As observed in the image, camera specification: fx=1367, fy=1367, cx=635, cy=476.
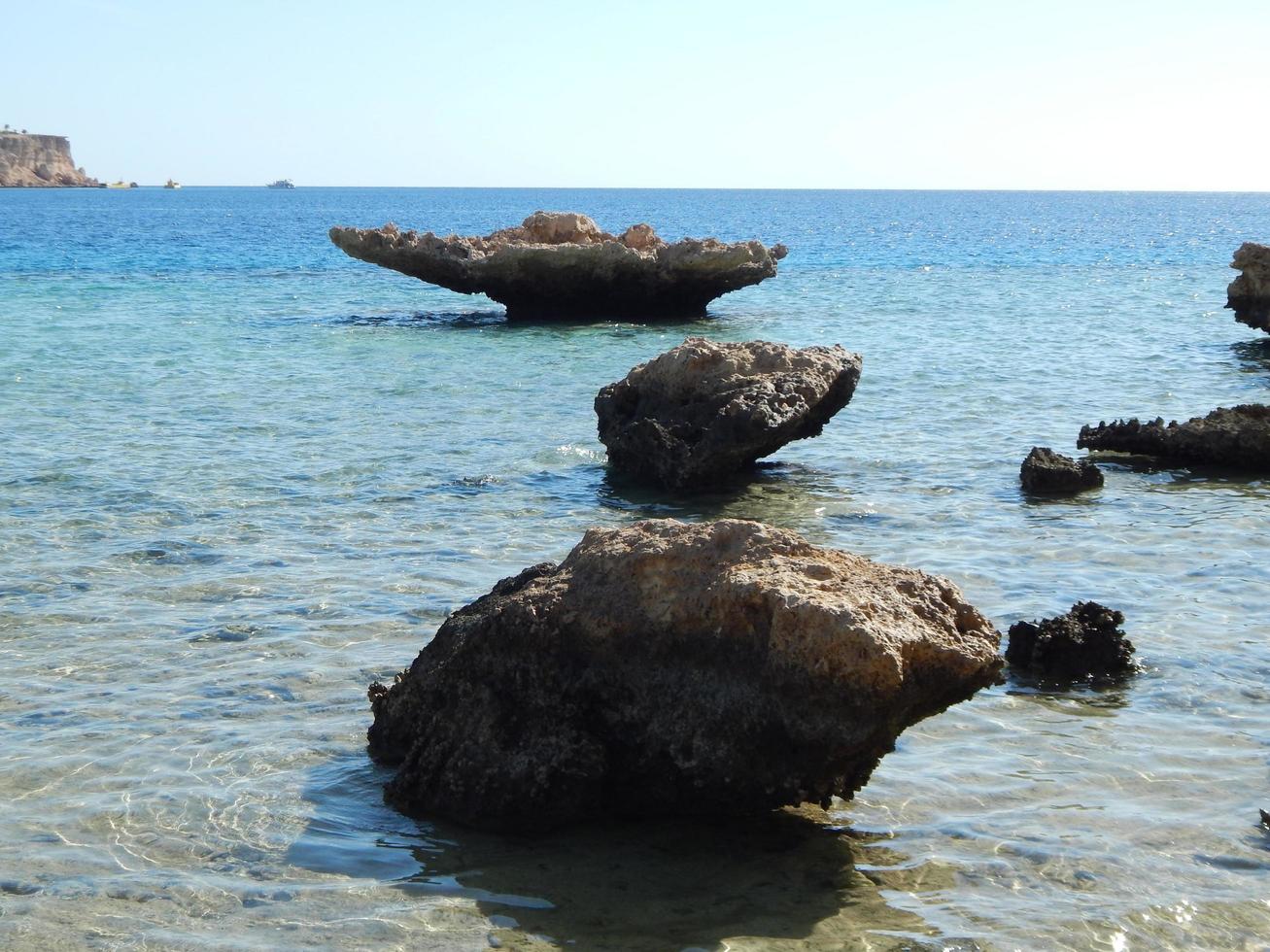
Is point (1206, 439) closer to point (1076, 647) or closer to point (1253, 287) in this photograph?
point (1076, 647)

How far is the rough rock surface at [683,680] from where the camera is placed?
16.5 ft

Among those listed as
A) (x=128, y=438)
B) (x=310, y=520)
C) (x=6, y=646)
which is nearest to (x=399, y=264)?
(x=128, y=438)

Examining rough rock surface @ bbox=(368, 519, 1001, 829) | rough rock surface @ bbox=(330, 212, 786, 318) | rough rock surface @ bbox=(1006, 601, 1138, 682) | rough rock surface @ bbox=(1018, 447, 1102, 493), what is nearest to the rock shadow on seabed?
rough rock surface @ bbox=(368, 519, 1001, 829)

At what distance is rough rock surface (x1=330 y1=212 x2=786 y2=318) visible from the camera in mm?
26375

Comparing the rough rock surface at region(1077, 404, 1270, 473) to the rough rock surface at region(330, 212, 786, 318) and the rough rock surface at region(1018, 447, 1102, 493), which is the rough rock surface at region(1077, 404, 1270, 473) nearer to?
the rough rock surface at region(1018, 447, 1102, 493)

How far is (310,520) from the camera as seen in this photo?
36.1 ft

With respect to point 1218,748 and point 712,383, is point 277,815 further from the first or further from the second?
point 712,383

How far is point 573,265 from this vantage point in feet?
86.7

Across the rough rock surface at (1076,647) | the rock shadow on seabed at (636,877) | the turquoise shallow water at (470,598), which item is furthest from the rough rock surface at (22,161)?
the rock shadow on seabed at (636,877)

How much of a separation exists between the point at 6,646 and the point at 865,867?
5.23m

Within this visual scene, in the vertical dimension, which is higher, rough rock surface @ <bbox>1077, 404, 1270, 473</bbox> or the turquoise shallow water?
rough rock surface @ <bbox>1077, 404, 1270, 473</bbox>

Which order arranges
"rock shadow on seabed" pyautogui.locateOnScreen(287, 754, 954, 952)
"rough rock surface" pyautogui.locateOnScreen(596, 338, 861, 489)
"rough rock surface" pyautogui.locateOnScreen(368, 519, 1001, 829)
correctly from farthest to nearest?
"rough rock surface" pyautogui.locateOnScreen(596, 338, 861, 489), "rough rock surface" pyautogui.locateOnScreen(368, 519, 1001, 829), "rock shadow on seabed" pyautogui.locateOnScreen(287, 754, 954, 952)

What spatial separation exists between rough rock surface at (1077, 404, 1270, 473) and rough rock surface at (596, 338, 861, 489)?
107 inches

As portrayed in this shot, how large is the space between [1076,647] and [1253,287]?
17533 mm
